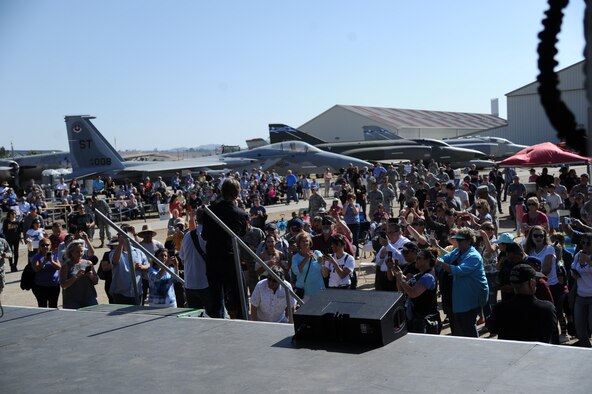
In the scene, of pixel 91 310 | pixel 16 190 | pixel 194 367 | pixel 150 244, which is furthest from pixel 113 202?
pixel 194 367

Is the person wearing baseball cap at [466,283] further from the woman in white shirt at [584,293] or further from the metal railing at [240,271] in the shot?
the metal railing at [240,271]

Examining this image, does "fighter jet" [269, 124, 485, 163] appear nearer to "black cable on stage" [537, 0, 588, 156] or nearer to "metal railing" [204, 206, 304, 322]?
"metal railing" [204, 206, 304, 322]

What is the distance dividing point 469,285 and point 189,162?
31.9 m

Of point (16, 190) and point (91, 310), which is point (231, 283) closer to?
point (91, 310)

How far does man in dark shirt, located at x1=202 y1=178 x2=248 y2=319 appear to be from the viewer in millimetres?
6242

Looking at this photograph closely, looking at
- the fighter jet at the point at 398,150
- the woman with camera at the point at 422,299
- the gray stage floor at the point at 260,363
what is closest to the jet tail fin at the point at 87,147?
the fighter jet at the point at 398,150

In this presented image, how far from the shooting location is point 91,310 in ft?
20.7

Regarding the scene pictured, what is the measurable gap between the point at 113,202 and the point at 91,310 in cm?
1880

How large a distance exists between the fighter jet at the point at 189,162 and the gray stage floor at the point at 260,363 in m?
28.8

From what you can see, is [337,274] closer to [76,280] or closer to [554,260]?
[554,260]

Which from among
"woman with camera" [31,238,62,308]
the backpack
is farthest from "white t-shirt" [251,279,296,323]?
the backpack

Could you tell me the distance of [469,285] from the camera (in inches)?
253

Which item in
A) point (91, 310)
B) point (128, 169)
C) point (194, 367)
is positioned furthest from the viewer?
point (128, 169)

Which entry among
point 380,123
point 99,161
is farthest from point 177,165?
point 380,123
